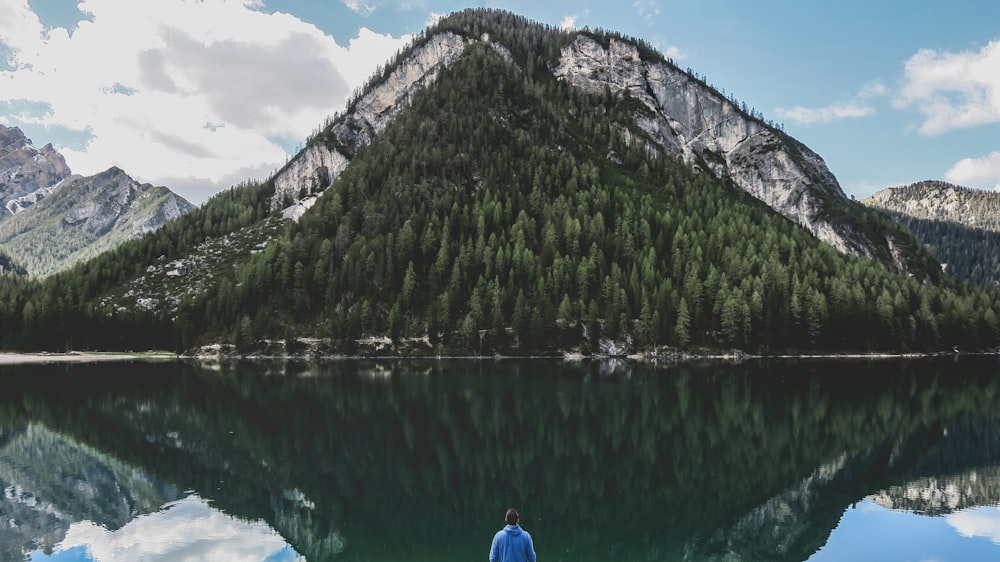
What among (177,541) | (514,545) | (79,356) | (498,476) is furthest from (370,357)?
(514,545)

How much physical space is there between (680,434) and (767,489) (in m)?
13.0

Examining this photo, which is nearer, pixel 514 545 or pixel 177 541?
pixel 514 545

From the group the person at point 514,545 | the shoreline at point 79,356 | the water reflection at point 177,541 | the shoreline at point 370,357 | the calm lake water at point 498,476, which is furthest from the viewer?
the shoreline at point 79,356

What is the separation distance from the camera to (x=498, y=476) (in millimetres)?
31062

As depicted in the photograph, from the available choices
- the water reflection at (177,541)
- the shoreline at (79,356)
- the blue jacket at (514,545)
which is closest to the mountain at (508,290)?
the shoreline at (79,356)

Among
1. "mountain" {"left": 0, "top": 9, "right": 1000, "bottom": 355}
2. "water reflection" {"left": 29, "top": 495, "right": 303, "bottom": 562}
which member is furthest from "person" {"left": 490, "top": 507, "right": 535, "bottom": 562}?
"mountain" {"left": 0, "top": 9, "right": 1000, "bottom": 355}

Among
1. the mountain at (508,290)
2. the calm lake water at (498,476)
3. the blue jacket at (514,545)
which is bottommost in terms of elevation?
the calm lake water at (498,476)

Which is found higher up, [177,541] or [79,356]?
[79,356]

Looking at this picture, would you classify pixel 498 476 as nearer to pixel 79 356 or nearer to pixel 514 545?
pixel 514 545

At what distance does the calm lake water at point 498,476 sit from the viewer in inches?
893

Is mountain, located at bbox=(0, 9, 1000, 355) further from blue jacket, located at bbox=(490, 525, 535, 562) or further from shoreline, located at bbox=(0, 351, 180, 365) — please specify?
blue jacket, located at bbox=(490, 525, 535, 562)

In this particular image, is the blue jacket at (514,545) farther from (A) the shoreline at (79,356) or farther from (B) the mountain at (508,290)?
(A) the shoreline at (79,356)

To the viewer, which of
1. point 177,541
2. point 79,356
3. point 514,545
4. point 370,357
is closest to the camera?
point 514,545

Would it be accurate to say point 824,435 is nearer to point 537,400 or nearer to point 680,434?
point 680,434
